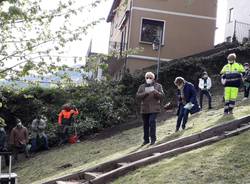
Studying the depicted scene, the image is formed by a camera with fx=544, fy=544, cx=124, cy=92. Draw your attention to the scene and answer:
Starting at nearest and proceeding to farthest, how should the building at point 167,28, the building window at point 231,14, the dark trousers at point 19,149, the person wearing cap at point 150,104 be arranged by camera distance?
the person wearing cap at point 150,104
the dark trousers at point 19,149
the building at point 167,28
the building window at point 231,14

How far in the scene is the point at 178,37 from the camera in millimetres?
34719

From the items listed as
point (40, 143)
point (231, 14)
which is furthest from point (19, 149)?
point (231, 14)

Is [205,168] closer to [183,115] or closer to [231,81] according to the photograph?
[231,81]

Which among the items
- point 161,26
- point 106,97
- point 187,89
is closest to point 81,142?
point 106,97

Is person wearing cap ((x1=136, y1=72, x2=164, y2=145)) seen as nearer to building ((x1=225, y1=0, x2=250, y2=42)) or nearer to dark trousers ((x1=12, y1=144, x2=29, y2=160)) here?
dark trousers ((x1=12, y1=144, x2=29, y2=160))

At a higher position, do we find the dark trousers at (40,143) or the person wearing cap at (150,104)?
the person wearing cap at (150,104)

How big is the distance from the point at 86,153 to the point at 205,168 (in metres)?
8.40

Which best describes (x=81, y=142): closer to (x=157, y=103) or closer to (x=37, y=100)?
(x=37, y=100)

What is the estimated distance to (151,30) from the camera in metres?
34.5

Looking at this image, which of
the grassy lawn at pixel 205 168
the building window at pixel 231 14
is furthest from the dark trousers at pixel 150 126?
the building window at pixel 231 14

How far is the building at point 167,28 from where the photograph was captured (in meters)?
33.8

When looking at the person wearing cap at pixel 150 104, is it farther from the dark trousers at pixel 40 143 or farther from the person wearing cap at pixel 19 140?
the dark trousers at pixel 40 143

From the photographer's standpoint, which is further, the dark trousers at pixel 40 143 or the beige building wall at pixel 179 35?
the beige building wall at pixel 179 35

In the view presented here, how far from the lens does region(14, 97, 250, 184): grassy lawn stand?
13.7 meters
